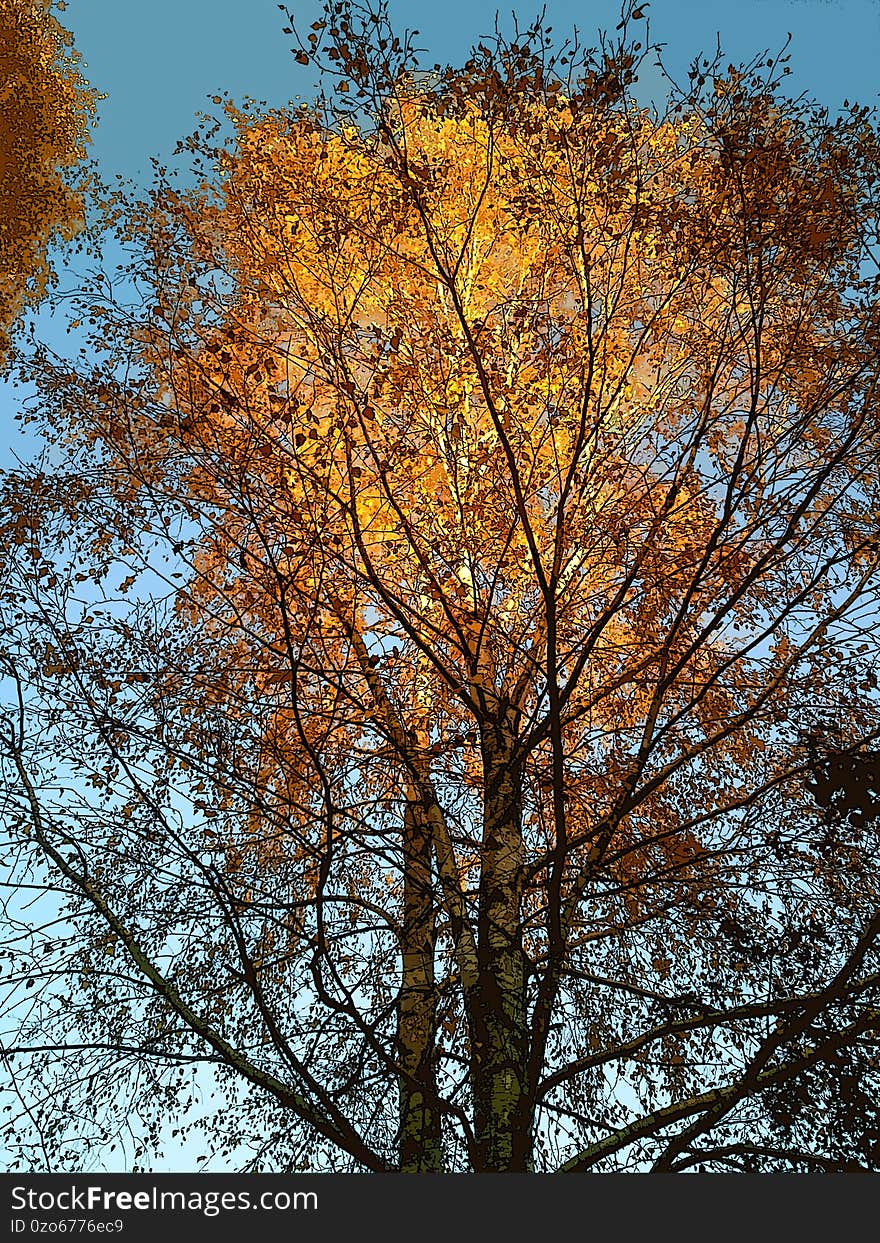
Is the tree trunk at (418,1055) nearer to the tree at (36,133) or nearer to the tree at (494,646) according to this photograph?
the tree at (494,646)

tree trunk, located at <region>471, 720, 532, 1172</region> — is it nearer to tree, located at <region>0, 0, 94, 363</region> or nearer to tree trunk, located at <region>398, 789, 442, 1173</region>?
tree trunk, located at <region>398, 789, 442, 1173</region>

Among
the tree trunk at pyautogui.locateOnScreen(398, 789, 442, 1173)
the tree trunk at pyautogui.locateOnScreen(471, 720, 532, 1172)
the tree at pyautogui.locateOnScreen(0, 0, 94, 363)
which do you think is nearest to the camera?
the tree trunk at pyautogui.locateOnScreen(471, 720, 532, 1172)

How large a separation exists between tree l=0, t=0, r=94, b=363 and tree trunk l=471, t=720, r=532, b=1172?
33.2ft

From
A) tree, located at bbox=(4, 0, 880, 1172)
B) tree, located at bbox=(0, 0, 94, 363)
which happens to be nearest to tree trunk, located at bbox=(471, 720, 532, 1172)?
tree, located at bbox=(4, 0, 880, 1172)

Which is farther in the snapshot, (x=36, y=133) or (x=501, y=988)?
(x=36, y=133)

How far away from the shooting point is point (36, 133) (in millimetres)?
13078

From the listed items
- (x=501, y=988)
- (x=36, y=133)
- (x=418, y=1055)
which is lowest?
(x=418, y=1055)

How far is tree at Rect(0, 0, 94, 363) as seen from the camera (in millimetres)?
12594

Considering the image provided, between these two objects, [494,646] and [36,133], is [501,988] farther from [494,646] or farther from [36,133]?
[36,133]

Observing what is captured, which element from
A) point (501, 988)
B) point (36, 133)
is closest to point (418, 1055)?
point (501, 988)

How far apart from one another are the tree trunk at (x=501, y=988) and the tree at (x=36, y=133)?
10125 millimetres

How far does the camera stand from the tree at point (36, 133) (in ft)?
41.3

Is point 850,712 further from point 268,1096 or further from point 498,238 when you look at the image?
point 498,238

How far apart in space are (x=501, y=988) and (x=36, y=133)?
13302mm
